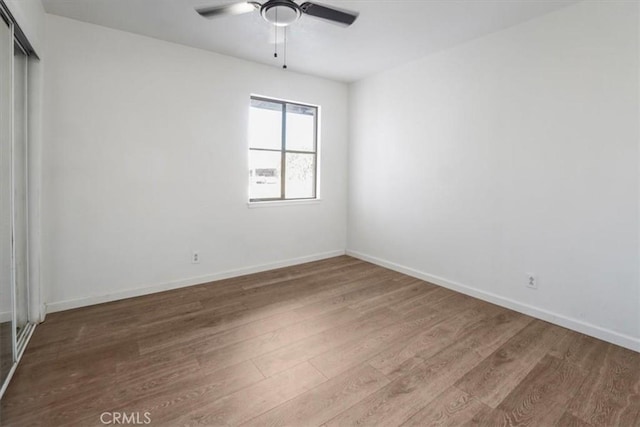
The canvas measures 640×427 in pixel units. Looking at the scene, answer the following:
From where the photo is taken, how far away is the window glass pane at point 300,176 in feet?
14.7

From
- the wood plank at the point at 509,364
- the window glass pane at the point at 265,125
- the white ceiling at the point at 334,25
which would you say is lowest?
the wood plank at the point at 509,364

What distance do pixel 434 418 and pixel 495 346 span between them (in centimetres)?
102

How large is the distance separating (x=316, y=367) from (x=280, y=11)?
8.26 feet

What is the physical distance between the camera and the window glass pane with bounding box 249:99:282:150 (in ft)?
13.4

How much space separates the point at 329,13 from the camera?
7.27 feet

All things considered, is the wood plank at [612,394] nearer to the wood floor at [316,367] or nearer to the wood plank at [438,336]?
the wood floor at [316,367]

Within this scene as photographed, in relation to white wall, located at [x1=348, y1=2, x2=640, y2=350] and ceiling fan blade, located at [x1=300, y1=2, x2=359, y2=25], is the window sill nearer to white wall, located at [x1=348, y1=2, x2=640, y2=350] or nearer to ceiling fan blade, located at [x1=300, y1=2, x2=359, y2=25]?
white wall, located at [x1=348, y1=2, x2=640, y2=350]

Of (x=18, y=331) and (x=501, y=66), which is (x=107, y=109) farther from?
(x=501, y=66)

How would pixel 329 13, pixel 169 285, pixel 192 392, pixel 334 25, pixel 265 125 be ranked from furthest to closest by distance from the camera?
pixel 265 125
pixel 169 285
pixel 334 25
pixel 329 13
pixel 192 392

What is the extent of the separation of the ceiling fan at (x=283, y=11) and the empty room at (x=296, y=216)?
2cm

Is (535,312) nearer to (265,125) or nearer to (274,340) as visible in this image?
(274,340)

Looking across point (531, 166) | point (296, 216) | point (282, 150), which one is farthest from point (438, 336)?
point (282, 150)

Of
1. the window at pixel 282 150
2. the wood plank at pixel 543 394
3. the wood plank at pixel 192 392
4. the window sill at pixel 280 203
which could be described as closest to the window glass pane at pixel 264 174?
the window at pixel 282 150

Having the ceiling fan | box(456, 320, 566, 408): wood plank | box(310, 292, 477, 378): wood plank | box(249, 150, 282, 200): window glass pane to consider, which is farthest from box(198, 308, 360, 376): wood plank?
the ceiling fan
